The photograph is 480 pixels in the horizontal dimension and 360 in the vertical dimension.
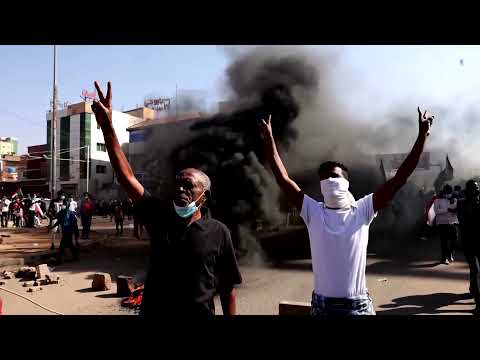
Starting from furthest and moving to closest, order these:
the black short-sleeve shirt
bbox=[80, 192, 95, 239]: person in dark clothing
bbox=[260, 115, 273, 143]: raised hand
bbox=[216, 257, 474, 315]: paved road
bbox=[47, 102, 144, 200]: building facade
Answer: bbox=[47, 102, 144, 200]: building facade → bbox=[80, 192, 95, 239]: person in dark clothing → bbox=[216, 257, 474, 315]: paved road → bbox=[260, 115, 273, 143]: raised hand → the black short-sleeve shirt

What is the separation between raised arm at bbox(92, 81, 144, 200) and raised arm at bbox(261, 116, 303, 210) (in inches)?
32.8

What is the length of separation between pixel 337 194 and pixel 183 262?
0.96m

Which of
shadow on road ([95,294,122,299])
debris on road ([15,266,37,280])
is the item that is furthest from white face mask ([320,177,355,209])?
debris on road ([15,266,37,280])

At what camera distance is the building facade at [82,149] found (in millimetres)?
42438

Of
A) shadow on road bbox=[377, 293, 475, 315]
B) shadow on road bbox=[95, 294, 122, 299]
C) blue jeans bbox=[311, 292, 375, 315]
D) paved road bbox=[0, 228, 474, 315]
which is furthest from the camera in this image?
shadow on road bbox=[95, 294, 122, 299]

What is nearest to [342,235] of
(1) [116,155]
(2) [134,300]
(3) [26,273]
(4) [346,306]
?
(4) [346,306]

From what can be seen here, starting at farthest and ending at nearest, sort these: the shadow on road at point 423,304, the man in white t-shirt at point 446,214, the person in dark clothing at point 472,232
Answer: the man in white t-shirt at point 446,214, the shadow on road at point 423,304, the person in dark clothing at point 472,232

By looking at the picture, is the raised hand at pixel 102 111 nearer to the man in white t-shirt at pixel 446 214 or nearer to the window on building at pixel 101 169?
the man in white t-shirt at pixel 446 214

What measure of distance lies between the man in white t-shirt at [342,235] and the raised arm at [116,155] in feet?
3.13

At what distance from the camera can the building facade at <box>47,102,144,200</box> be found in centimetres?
4244

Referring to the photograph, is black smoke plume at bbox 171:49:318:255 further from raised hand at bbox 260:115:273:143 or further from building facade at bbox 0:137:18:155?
building facade at bbox 0:137:18:155

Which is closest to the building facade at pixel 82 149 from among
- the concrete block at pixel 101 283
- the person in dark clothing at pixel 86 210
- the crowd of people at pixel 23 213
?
the crowd of people at pixel 23 213
